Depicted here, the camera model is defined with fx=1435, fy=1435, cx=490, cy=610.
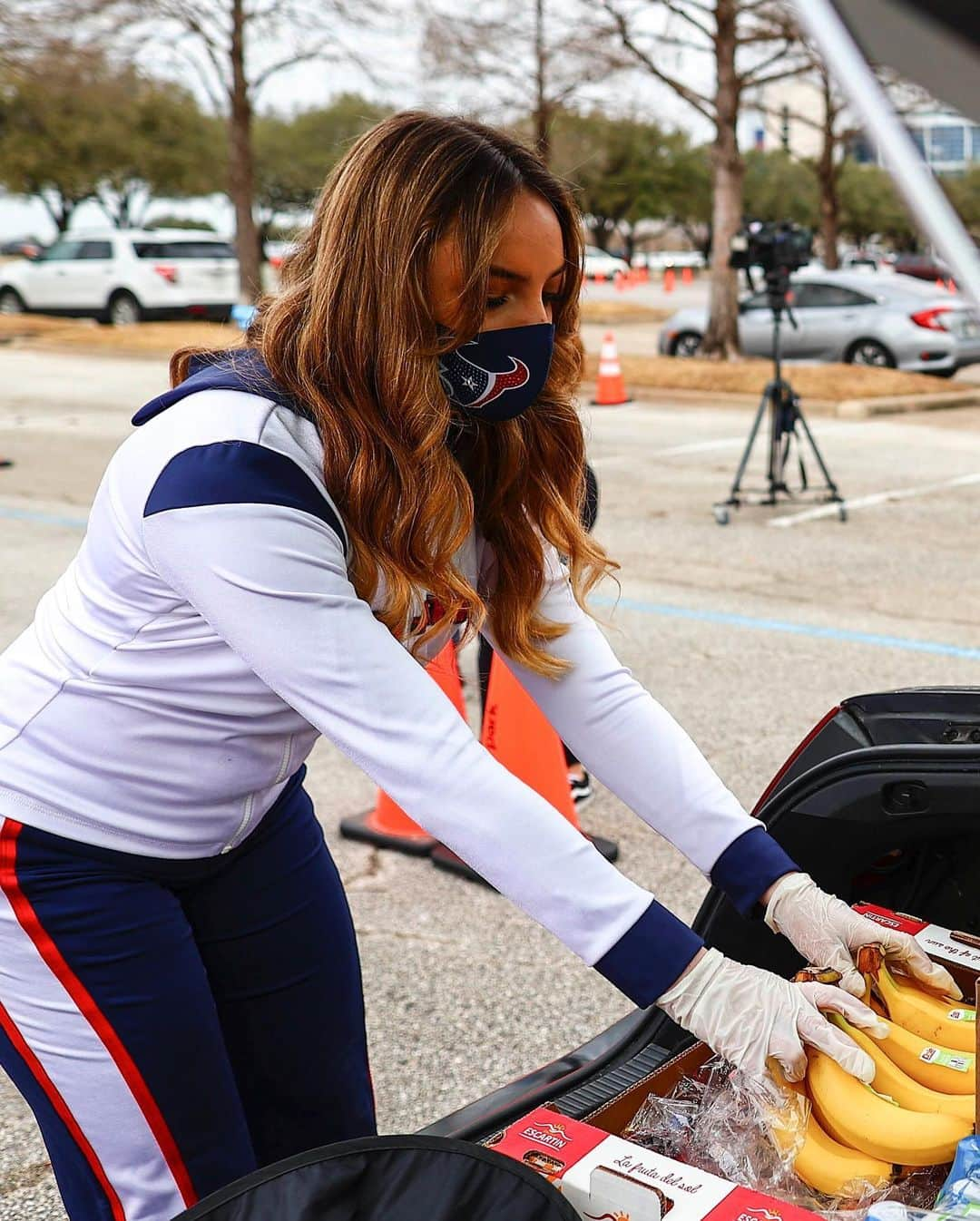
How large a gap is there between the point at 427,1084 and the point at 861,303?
15233 mm

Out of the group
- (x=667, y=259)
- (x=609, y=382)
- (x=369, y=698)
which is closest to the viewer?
(x=369, y=698)

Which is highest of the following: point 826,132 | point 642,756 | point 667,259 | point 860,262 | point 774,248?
point 667,259

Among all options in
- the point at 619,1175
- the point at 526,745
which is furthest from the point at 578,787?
the point at 619,1175

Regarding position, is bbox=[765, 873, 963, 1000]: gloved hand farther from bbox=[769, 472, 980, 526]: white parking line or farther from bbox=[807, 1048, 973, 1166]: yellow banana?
bbox=[769, 472, 980, 526]: white parking line

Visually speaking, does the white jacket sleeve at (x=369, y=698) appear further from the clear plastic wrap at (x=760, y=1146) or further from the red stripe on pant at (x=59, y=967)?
the red stripe on pant at (x=59, y=967)

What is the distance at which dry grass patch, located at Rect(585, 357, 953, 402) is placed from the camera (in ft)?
47.7

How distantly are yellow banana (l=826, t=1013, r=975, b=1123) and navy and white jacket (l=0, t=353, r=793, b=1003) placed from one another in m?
0.24

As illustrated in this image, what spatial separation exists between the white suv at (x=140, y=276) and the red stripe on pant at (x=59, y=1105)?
22295mm

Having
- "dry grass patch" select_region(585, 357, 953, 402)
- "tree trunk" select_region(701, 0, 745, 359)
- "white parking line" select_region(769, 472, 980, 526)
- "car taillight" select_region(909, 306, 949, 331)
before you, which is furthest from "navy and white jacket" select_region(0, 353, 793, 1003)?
"car taillight" select_region(909, 306, 949, 331)

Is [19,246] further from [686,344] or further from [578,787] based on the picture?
[578,787]

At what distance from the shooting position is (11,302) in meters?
26.2

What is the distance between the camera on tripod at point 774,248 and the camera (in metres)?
8.80

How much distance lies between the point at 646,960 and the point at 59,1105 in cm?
74

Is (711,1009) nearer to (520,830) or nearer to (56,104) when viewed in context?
(520,830)
